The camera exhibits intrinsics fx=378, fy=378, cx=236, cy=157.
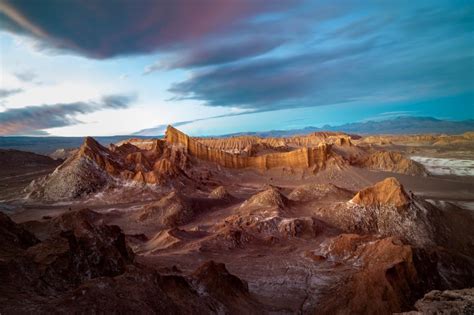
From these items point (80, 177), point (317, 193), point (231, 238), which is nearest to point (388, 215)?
point (317, 193)

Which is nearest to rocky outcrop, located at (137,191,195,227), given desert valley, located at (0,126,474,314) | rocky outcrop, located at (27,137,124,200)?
desert valley, located at (0,126,474,314)

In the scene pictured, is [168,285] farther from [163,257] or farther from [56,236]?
[163,257]

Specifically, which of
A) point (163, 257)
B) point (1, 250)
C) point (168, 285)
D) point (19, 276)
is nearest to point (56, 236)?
point (1, 250)

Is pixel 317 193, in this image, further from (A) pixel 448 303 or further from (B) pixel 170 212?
(A) pixel 448 303

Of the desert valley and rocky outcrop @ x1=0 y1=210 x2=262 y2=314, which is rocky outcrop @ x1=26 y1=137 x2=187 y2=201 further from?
rocky outcrop @ x1=0 y1=210 x2=262 y2=314

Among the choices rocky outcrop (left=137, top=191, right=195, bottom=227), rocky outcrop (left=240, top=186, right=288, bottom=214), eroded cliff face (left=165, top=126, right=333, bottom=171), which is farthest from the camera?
eroded cliff face (left=165, top=126, right=333, bottom=171)

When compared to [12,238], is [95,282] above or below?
below
